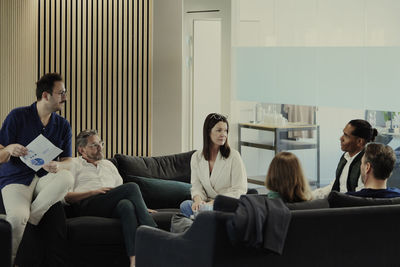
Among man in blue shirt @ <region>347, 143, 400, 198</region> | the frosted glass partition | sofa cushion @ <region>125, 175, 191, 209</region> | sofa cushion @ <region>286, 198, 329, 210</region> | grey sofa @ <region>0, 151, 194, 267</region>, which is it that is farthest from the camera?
the frosted glass partition

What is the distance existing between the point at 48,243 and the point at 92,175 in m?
0.80

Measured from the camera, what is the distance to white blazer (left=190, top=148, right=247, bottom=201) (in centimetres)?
560

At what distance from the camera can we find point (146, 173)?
6188mm

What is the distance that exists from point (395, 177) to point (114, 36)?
3.26m

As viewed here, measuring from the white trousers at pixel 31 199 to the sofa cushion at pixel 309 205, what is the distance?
177cm

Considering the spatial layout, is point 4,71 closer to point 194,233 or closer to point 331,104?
point 331,104

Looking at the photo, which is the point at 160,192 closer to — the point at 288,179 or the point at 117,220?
the point at 117,220

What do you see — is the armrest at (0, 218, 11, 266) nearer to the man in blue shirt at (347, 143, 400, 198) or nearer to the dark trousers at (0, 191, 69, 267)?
the dark trousers at (0, 191, 69, 267)

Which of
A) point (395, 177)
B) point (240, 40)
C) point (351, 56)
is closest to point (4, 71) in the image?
point (240, 40)

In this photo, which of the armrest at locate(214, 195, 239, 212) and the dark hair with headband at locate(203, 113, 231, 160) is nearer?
the armrest at locate(214, 195, 239, 212)

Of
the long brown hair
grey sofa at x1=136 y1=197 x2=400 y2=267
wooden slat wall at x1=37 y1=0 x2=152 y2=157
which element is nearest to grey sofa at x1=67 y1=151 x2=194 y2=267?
grey sofa at x1=136 y1=197 x2=400 y2=267

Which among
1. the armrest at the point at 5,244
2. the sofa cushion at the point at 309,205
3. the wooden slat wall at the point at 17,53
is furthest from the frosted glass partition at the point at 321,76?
the armrest at the point at 5,244

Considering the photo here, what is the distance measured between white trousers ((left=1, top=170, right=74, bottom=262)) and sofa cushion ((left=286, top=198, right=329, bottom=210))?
177 centimetres

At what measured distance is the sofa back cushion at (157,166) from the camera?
6137mm
